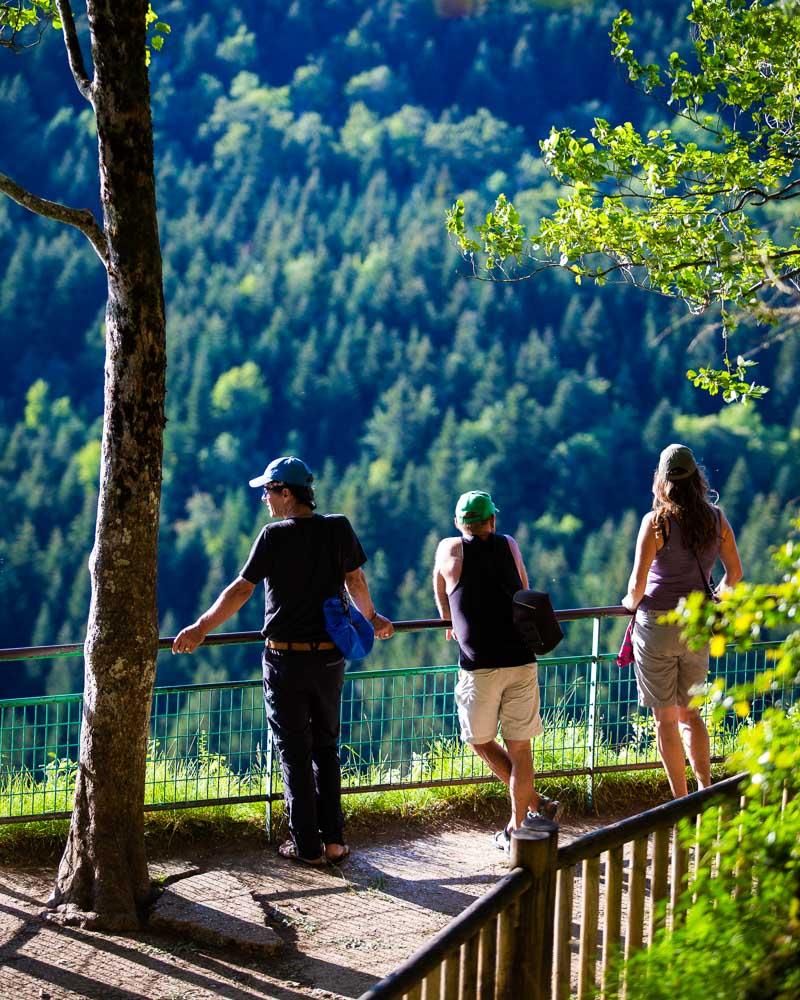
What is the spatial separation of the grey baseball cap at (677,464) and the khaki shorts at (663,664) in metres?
0.56

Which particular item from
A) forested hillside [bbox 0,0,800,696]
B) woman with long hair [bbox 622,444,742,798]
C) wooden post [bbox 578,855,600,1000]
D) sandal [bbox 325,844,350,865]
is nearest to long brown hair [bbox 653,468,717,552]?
woman with long hair [bbox 622,444,742,798]

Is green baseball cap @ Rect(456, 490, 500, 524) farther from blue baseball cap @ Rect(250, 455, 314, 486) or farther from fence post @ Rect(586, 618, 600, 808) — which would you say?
fence post @ Rect(586, 618, 600, 808)

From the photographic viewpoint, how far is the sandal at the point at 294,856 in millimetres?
4898

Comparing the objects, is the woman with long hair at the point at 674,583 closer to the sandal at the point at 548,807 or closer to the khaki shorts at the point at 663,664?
the khaki shorts at the point at 663,664

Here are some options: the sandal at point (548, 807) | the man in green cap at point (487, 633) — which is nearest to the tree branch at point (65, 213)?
the man in green cap at point (487, 633)

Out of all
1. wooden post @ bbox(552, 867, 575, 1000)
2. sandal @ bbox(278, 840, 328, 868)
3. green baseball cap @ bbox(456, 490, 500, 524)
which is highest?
green baseball cap @ bbox(456, 490, 500, 524)

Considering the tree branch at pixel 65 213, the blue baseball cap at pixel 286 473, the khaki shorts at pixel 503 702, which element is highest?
the tree branch at pixel 65 213

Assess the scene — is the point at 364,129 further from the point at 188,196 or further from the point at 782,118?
the point at 782,118

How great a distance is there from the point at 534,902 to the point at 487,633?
2.17 m

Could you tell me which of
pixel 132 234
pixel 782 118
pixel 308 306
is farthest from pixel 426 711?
pixel 308 306

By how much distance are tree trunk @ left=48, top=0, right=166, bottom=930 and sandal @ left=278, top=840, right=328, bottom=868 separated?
66 centimetres

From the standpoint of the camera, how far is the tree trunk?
4.36 m

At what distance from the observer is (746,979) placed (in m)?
2.06

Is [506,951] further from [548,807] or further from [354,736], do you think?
[354,736]
